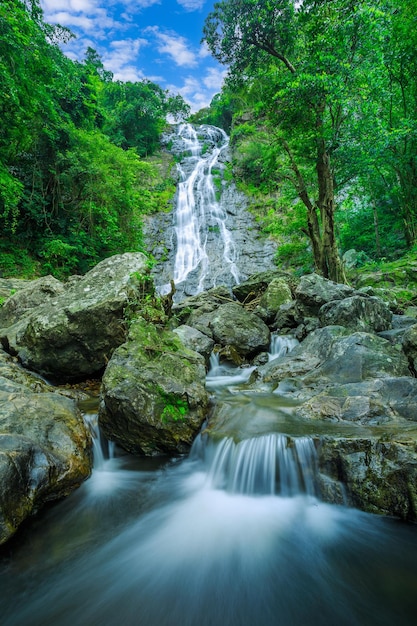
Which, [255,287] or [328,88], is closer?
[328,88]

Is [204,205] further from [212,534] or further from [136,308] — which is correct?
[212,534]

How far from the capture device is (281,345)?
26.2ft

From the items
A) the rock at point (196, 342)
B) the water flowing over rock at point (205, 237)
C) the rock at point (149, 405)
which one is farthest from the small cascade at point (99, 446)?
the water flowing over rock at point (205, 237)

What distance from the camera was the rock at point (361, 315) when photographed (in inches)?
261

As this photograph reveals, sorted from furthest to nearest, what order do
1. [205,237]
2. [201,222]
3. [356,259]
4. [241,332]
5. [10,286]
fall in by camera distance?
[201,222], [205,237], [356,259], [10,286], [241,332]

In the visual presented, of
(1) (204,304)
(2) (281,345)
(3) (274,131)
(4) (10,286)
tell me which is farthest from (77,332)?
(3) (274,131)

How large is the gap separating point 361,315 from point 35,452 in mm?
6399

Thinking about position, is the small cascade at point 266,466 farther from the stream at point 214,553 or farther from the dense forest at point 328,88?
the dense forest at point 328,88

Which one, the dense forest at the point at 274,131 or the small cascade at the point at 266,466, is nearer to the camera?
the small cascade at the point at 266,466

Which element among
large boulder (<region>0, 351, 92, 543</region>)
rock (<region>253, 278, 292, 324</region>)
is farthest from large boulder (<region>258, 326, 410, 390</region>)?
large boulder (<region>0, 351, 92, 543</region>)

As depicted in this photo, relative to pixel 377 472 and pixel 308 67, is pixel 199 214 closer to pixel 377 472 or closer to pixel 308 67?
pixel 308 67

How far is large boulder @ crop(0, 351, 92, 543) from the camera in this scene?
2518 millimetres

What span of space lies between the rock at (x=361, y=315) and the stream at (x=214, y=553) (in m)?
4.04

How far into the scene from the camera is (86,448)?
368cm
